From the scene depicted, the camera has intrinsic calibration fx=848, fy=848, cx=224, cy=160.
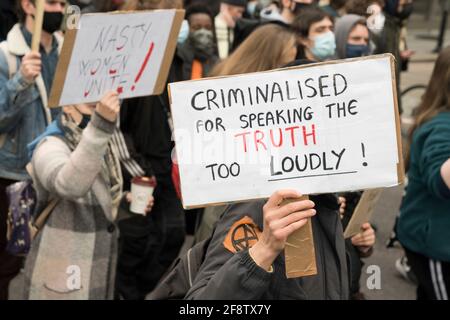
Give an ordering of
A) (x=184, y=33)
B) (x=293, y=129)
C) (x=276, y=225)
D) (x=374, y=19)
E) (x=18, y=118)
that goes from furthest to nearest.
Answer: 1. (x=374, y=19)
2. (x=184, y=33)
3. (x=18, y=118)
4. (x=293, y=129)
5. (x=276, y=225)

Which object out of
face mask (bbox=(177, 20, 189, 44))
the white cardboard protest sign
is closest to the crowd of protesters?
the white cardboard protest sign

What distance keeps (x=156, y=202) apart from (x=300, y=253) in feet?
10.4

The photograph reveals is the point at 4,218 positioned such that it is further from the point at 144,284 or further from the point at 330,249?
the point at 330,249

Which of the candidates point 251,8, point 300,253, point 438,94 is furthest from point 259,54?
point 251,8

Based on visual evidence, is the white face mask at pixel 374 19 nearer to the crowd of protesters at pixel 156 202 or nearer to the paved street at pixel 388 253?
the paved street at pixel 388 253

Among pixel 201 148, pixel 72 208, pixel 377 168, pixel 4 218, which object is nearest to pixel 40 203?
pixel 72 208

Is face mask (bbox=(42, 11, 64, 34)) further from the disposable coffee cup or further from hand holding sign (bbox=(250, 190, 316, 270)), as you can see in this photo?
hand holding sign (bbox=(250, 190, 316, 270))

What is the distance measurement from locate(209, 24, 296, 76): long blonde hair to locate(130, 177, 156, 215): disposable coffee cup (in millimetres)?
761

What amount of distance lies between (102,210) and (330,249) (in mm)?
1665

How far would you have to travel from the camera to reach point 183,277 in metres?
2.49

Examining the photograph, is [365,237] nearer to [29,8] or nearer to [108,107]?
[108,107]

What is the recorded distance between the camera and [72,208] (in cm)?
379

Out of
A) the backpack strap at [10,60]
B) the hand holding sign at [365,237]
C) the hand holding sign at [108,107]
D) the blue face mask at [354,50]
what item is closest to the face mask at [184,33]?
the blue face mask at [354,50]

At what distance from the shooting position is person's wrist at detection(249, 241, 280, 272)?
213 centimetres
